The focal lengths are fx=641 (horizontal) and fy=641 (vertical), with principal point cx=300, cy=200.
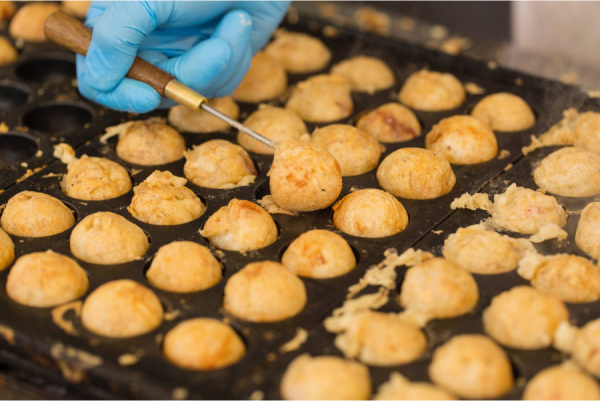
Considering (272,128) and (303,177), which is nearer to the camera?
(303,177)

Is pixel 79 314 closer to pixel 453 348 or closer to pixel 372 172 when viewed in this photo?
pixel 453 348

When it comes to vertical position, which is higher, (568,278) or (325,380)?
(568,278)

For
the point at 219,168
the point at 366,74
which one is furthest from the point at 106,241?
the point at 366,74

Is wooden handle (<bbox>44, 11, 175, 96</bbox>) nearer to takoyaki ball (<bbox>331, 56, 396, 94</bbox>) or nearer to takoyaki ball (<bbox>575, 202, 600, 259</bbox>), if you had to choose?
takoyaki ball (<bbox>331, 56, 396, 94</bbox>)

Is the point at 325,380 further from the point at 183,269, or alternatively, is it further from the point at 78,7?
the point at 78,7

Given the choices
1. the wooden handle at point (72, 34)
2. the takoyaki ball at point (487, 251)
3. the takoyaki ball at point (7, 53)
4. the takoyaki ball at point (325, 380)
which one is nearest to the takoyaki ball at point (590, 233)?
the takoyaki ball at point (487, 251)
